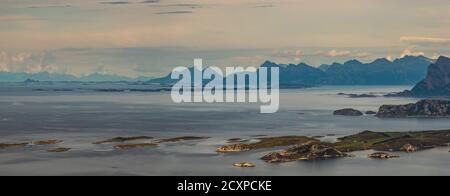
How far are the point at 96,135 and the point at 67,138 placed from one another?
8774 mm

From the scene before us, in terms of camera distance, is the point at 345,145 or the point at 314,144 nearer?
the point at 314,144

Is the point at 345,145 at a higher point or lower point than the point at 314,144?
lower

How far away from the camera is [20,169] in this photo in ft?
323

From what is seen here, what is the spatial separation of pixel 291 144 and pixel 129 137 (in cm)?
3464

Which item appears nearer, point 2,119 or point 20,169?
point 20,169

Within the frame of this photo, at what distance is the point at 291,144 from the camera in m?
130

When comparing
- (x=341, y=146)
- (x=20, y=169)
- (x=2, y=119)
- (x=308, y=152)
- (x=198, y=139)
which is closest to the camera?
(x=20, y=169)

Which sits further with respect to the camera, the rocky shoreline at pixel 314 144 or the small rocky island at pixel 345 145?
the rocky shoreline at pixel 314 144

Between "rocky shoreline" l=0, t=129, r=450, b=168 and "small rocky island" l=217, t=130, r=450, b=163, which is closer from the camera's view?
"small rocky island" l=217, t=130, r=450, b=163
